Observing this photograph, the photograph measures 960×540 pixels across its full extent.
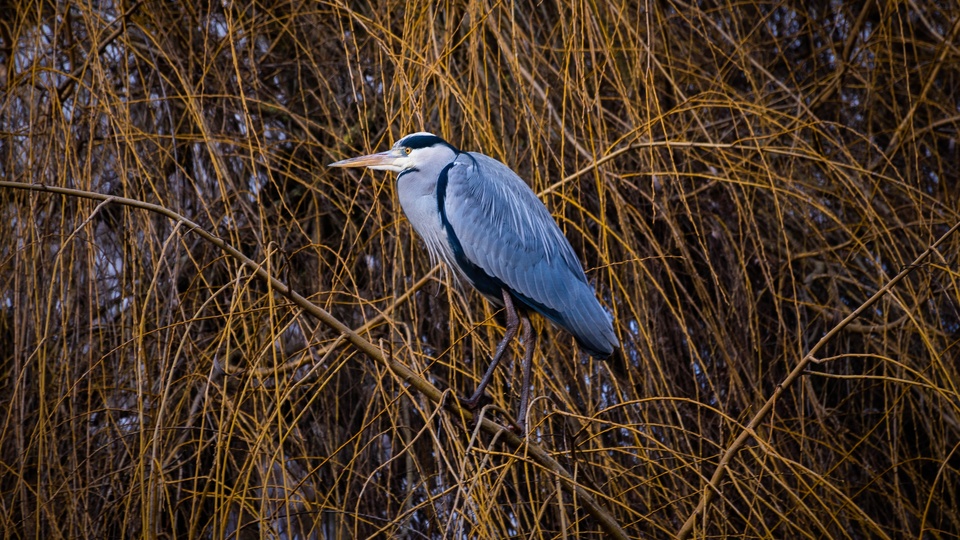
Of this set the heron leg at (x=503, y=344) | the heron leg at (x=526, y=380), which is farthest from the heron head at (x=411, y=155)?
the heron leg at (x=526, y=380)

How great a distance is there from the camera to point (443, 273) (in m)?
2.43

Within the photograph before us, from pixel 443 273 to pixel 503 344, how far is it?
0.39m

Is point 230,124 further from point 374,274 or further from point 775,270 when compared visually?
point 775,270

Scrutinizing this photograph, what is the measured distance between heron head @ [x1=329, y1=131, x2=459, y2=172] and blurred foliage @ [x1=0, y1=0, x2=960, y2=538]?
10 centimetres

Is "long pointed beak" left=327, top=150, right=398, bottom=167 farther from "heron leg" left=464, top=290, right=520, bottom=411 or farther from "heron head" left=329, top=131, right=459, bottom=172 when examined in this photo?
"heron leg" left=464, top=290, right=520, bottom=411

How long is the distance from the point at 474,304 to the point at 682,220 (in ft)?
2.34

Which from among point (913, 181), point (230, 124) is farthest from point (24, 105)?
point (913, 181)

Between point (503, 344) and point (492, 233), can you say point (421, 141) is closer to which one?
point (492, 233)

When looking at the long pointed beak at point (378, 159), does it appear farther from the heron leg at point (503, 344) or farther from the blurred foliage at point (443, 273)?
the heron leg at point (503, 344)

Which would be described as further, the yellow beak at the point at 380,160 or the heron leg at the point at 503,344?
the yellow beak at the point at 380,160

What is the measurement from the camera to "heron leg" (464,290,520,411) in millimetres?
1931

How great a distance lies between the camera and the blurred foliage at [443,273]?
70.1 inches

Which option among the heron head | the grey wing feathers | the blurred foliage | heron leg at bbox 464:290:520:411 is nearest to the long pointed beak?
the heron head

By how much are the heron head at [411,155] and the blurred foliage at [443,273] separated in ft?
0.33
